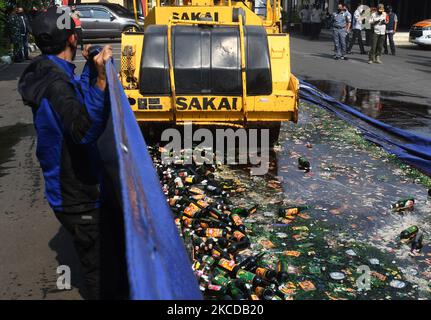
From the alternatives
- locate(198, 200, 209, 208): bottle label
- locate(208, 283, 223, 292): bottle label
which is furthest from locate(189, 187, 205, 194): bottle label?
locate(208, 283, 223, 292): bottle label

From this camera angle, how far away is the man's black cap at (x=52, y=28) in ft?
8.46

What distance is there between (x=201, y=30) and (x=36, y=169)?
300 centimetres

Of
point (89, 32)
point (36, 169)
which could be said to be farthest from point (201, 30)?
point (89, 32)

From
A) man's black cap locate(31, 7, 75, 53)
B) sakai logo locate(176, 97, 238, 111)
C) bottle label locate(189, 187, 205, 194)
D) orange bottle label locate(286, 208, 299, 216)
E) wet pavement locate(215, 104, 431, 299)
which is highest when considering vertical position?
man's black cap locate(31, 7, 75, 53)

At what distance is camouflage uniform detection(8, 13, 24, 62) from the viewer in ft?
55.1

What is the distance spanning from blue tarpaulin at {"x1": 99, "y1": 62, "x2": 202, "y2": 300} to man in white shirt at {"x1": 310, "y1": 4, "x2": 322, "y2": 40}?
26.7m

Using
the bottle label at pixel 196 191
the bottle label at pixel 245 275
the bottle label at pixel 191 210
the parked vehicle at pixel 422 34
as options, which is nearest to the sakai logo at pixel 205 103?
the bottle label at pixel 196 191

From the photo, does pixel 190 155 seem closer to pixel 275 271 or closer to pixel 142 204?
pixel 275 271

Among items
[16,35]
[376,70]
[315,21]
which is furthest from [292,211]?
[315,21]

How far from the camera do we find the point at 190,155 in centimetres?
693

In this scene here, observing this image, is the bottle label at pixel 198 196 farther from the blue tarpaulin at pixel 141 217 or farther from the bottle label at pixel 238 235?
the blue tarpaulin at pixel 141 217

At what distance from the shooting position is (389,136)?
8078 millimetres

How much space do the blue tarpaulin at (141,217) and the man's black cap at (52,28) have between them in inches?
12.0

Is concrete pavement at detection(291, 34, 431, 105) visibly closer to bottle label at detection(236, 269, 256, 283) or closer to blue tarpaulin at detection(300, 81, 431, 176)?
blue tarpaulin at detection(300, 81, 431, 176)
